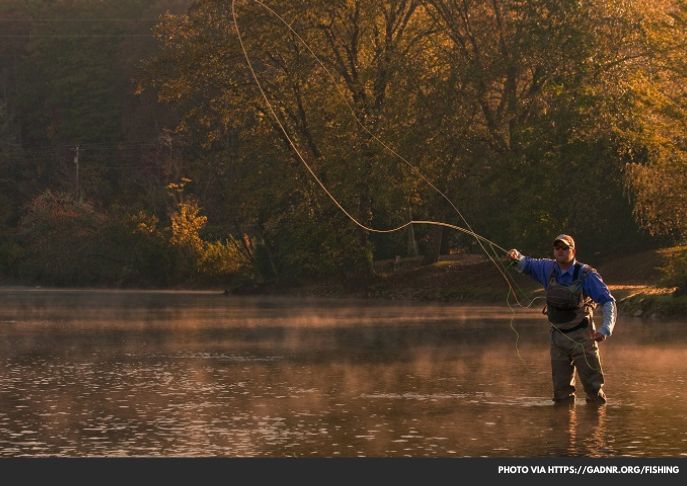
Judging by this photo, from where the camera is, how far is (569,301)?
55.1ft

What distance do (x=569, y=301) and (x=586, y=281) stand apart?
11.6 inches

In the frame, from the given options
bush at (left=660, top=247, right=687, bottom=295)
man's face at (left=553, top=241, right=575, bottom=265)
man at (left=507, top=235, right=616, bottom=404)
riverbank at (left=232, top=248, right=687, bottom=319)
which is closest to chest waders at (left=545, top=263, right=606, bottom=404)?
man at (left=507, top=235, right=616, bottom=404)

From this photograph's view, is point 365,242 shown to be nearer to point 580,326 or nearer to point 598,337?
point 580,326

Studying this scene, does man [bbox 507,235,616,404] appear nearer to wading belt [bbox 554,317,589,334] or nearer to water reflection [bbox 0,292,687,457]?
wading belt [bbox 554,317,589,334]

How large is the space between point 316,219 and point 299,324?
999 inches

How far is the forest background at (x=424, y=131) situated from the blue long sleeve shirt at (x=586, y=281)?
937 inches

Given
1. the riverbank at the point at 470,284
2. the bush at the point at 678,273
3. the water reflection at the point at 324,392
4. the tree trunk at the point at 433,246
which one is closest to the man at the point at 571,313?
the water reflection at the point at 324,392

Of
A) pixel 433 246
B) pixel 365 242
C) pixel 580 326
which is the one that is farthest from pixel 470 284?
pixel 580 326

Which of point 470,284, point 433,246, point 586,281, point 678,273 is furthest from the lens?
point 433,246

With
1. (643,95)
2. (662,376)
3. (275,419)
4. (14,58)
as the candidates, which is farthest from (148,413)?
(14,58)

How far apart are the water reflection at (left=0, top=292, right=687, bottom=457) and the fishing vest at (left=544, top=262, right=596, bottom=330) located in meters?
0.96

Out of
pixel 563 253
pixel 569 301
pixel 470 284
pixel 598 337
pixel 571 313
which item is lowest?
pixel 470 284

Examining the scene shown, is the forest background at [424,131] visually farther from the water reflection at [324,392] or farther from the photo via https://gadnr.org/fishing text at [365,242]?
the water reflection at [324,392]

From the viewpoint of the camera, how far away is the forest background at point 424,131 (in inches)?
2034
